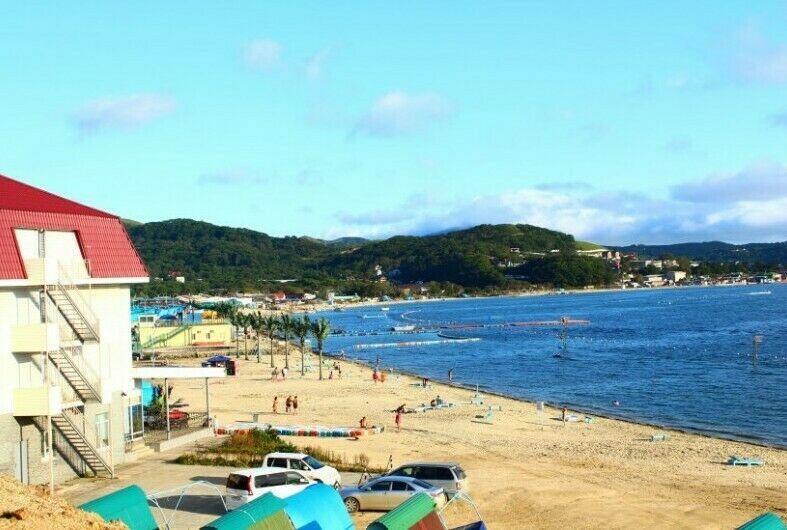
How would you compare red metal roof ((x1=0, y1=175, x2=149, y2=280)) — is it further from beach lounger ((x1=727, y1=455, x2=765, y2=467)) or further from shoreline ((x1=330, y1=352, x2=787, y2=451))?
shoreline ((x1=330, y1=352, x2=787, y2=451))

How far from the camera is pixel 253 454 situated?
28641mm

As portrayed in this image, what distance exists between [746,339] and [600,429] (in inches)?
2806

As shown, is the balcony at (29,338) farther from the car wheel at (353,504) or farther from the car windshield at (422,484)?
the car windshield at (422,484)

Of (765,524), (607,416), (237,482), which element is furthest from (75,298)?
(607,416)

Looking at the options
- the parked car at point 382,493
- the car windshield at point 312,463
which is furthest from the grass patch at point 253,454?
the parked car at point 382,493

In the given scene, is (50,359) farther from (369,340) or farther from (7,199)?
(369,340)

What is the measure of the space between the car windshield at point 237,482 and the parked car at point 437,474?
4.28 meters

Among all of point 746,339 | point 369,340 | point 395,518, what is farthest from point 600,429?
point 369,340

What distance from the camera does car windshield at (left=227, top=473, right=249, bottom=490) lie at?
21.3 m

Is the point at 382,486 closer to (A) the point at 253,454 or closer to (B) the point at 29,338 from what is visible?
(A) the point at 253,454

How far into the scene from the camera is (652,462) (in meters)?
34.3

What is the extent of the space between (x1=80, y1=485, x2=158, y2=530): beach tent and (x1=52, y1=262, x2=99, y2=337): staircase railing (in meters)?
10.0

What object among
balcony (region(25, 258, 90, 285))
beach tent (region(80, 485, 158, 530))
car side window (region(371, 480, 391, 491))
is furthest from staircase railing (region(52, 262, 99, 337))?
beach tent (region(80, 485, 158, 530))

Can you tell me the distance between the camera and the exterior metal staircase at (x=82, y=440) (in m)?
24.6
